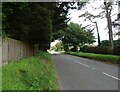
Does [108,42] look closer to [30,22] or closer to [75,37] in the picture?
[75,37]

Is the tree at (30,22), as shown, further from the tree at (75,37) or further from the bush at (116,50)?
the tree at (75,37)

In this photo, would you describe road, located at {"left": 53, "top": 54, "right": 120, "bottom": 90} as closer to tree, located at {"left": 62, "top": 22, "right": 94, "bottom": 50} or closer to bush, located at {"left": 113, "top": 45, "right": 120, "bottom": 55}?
bush, located at {"left": 113, "top": 45, "right": 120, "bottom": 55}

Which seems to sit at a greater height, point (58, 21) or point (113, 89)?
point (58, 21)

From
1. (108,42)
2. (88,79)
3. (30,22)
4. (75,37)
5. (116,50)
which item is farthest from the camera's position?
(75,37)

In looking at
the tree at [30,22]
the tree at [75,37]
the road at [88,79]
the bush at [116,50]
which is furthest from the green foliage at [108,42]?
the tree at [30,22]

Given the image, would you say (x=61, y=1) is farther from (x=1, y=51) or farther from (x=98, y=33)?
(x=98, y=33)

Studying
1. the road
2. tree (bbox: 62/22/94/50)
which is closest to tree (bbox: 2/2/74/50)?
the road

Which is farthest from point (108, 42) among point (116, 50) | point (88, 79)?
point (88, 79)

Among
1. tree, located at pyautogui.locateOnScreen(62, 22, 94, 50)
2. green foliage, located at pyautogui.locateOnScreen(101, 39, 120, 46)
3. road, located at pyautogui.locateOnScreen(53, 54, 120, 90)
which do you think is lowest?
road, located at pyautogui.locateOnScreen(53, 54, 120, 90)

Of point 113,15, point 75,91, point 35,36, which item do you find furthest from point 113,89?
point 113,15

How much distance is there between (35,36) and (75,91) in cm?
1000

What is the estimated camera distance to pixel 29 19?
17.8m

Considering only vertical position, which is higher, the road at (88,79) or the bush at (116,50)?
the bush at (116,50)

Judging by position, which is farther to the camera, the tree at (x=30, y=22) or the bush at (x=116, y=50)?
the bush at (x=116, y=50)
